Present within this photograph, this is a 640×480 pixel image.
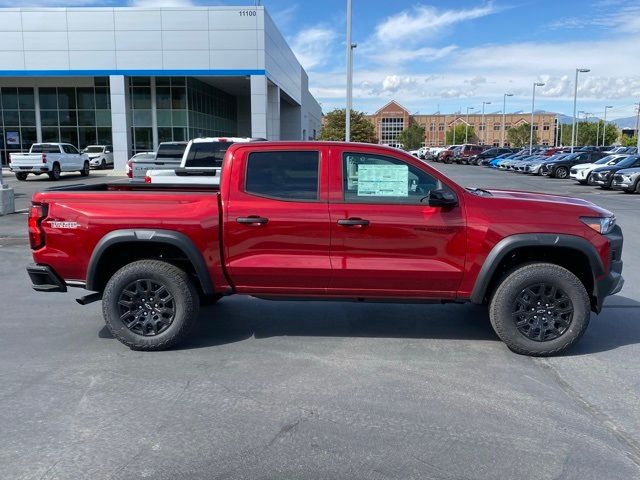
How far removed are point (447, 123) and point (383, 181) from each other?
15296cm

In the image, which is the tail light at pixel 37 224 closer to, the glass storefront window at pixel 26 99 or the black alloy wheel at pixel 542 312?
the black alloy wheel at pixel 542 312

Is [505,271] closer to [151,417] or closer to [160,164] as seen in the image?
[151,417]

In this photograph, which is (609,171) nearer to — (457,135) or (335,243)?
(335,243)

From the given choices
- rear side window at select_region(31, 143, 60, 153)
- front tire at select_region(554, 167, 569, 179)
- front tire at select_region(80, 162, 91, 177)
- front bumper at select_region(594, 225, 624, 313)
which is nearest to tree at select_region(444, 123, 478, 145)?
front tire at select_region(554, 167, 569, 179)

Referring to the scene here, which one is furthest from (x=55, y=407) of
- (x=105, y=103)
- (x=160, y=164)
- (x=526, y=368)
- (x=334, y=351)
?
(x=105, y=103)

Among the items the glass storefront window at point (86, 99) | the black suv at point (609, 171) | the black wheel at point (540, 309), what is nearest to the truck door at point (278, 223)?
the black wheel at point (540, 309)

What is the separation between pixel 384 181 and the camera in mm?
5328

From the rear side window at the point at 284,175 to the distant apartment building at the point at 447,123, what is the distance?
140m

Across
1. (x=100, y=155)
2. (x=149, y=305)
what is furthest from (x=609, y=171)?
(x=100, y=155)

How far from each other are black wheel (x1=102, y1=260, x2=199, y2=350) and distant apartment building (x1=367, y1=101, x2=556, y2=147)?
141 metres

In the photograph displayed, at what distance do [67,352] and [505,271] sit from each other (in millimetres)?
4079

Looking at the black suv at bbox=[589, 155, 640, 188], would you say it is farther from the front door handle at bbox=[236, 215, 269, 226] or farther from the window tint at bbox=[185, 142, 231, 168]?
the front door handle at bbox=[236, 215, 269, 226]

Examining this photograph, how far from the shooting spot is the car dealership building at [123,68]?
3394 cm

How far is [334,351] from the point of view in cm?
541
